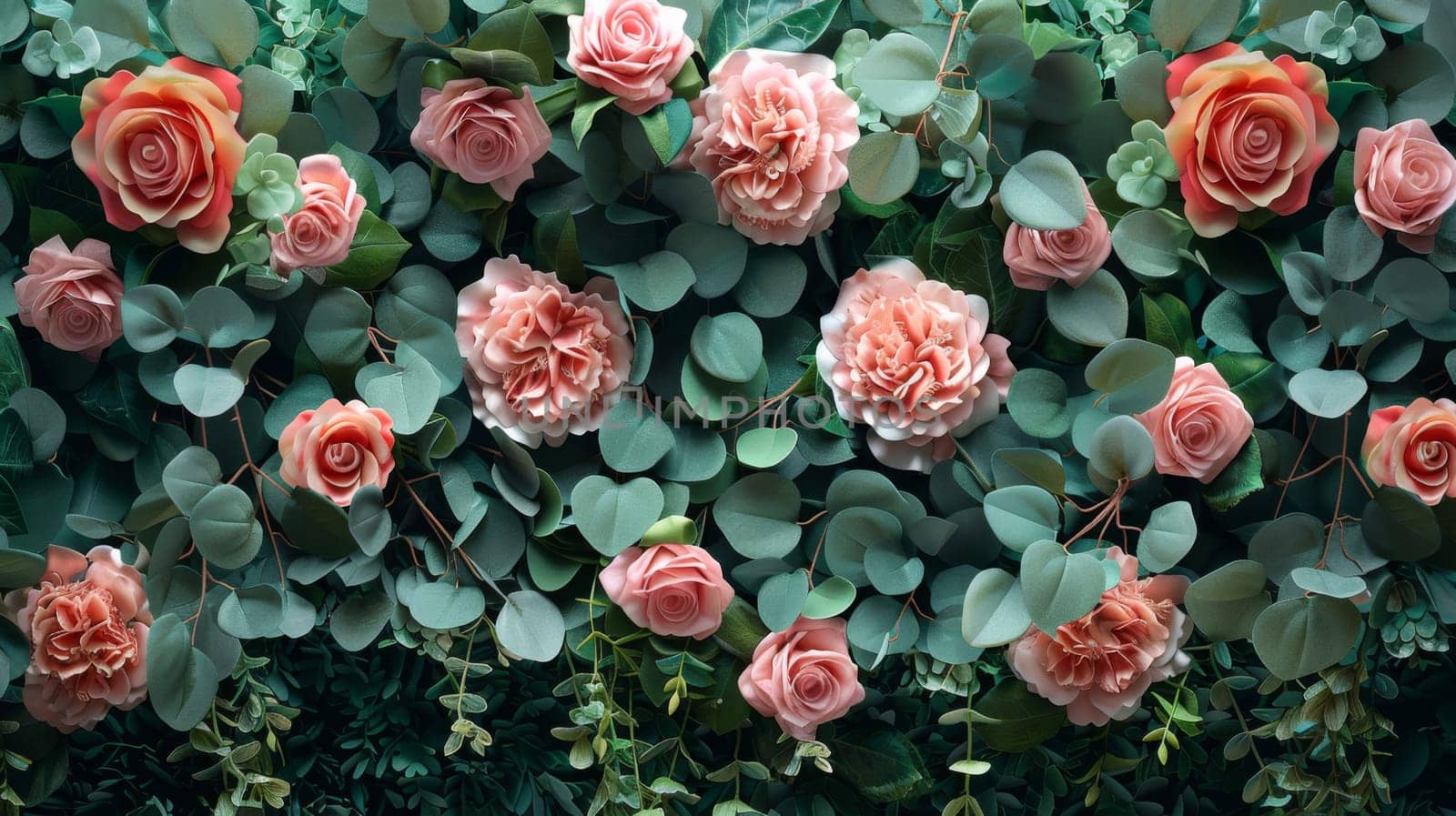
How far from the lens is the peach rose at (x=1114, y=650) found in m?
0.84

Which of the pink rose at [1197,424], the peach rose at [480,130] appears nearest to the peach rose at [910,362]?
the pink rose at [1197,424]

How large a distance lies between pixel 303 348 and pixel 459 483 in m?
0.17

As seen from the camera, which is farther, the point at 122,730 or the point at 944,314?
the point at 122,730

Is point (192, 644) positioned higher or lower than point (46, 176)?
lower

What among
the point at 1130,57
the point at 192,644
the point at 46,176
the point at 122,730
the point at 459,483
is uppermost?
the point at 1130,57

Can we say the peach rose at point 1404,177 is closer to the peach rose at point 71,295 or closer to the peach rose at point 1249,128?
the peach rose at point 1249,128

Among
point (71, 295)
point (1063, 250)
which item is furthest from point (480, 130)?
point (1063, 250)

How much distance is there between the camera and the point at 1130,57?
0.87 meters

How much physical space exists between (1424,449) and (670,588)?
57cm

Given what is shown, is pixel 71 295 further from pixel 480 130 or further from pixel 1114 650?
pixel 1114 650

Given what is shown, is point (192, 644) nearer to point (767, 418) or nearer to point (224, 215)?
point (224, 215)

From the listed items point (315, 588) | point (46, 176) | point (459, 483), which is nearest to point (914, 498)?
point (459, 483)

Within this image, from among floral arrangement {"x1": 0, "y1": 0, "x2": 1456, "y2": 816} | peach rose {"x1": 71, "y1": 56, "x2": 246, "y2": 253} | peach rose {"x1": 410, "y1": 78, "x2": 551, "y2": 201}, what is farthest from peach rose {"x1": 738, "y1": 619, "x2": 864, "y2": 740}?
peach rose {"x1": 71, "y1": 56, "x2": 246, "y2": 253}

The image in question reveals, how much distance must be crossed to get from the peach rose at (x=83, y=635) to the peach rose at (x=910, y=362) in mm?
593
